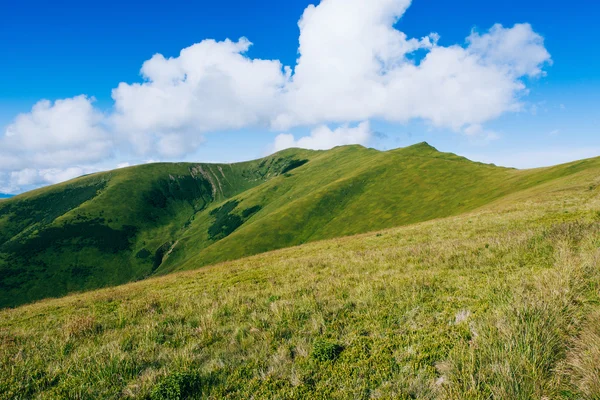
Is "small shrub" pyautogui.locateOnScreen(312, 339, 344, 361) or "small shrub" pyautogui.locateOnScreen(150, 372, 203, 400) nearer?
"small shrub" pyautogui.locateOnScreen(150, 372, 203, 400)

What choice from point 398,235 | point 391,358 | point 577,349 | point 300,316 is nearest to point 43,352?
point 300,316

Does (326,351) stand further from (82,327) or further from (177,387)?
(82,327)

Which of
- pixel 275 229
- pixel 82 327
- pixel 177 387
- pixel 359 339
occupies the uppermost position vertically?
pixel 82 327

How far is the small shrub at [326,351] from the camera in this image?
7006mm

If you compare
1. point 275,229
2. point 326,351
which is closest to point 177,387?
point 326,351

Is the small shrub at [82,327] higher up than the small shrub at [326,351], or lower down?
higher up

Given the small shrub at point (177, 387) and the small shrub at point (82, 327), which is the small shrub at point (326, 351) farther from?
the small shrub at point (82, 327)

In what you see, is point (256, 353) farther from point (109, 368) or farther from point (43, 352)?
point (43, 352)

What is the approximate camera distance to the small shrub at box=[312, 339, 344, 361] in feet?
23.0

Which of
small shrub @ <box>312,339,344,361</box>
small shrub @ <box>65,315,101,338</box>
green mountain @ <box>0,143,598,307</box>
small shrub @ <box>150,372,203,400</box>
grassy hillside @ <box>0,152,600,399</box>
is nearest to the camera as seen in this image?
grassy hillside @ <box>0,152,600,399</box>

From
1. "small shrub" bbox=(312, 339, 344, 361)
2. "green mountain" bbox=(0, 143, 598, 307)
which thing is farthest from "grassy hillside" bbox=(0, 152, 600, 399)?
"green mountain" bbox=(0, 143, 598, 307)

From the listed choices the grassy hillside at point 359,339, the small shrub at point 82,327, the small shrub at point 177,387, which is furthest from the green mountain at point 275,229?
the small shrub at point 82,327

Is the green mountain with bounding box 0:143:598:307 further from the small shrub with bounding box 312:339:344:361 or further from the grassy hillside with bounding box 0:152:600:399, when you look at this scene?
the small shrub with bounding box 312:339:344:361

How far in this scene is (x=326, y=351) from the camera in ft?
23.3
